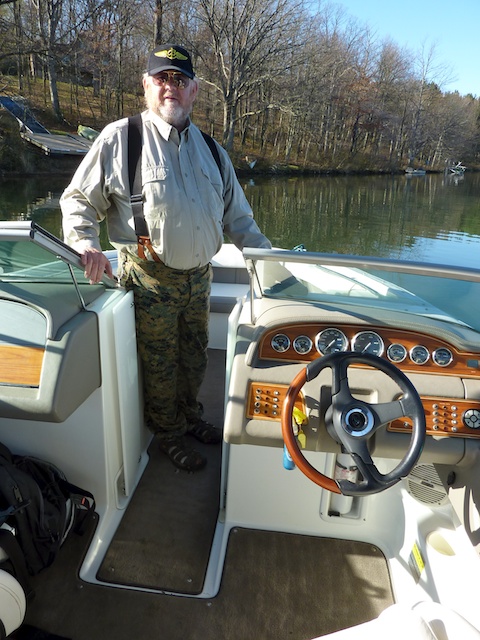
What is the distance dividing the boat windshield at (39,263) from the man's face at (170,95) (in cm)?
72

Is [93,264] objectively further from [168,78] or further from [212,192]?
[168,78]

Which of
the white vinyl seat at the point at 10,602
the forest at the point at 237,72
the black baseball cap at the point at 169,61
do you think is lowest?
the white vinyl seat at the point at 10,602

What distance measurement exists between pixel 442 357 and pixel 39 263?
1489 millimetres

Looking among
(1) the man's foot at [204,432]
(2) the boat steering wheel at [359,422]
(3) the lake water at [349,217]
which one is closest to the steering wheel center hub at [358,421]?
(2) the boat steering wheel at [359,422]

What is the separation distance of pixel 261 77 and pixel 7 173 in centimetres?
1484

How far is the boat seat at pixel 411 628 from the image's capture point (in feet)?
2.56

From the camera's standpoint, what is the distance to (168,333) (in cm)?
202

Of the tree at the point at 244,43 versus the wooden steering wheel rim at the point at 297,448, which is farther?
the tree at the point at 244,43

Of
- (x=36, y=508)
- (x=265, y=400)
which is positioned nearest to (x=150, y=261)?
(x=265, y=400)

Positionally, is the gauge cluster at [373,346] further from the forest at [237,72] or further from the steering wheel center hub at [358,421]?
the forest at [237,72]

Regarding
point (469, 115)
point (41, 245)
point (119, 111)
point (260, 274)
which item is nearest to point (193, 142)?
point (260, 274)

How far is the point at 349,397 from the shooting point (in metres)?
1.28

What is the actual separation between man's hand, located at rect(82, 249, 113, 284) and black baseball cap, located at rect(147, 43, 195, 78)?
2.62ft

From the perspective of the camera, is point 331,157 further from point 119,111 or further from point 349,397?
point 349,397
